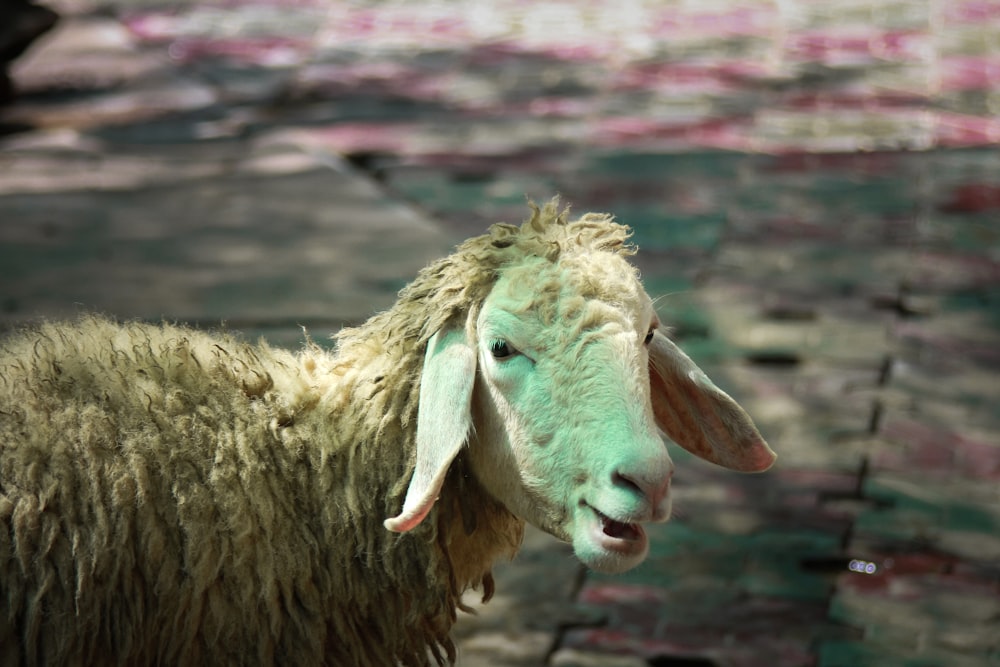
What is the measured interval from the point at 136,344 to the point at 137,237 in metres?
4.35

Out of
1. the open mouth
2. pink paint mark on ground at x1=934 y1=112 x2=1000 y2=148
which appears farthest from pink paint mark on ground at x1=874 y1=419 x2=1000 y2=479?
pink paint mark on ground at x1=934 y1=112 x2=1000 y2=148

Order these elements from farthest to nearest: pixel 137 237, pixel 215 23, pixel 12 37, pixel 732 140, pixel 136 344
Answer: pixel 215 23 < pixel 12 37 < pixel 732 140 < pixel 137 237 < pixel 136 344

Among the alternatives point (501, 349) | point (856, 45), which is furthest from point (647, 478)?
point (856, 45)

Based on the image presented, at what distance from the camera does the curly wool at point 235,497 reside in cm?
253

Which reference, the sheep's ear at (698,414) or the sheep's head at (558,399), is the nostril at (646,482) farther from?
the sheep's ear at (698,414)

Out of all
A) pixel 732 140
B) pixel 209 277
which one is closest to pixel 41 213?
pixel 209 277

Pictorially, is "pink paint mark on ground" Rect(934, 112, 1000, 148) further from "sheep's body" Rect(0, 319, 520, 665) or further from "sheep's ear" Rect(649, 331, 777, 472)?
"sheep's body" Rect(0, 319, 520, 665)

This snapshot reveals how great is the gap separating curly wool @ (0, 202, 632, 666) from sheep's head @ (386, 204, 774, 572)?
1.8 inches

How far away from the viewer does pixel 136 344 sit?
2.84m

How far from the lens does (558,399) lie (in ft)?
8.38

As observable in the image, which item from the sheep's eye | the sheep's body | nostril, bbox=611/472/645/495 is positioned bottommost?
the sheep's body

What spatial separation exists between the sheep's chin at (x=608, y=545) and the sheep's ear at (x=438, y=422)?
312mm

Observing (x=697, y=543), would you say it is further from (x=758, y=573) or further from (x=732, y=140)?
(x=732, y=140)

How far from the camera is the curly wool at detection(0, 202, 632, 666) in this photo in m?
2.53
